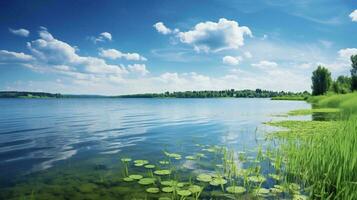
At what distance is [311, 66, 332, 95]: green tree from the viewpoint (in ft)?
298

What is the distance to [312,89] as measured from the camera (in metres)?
94.6

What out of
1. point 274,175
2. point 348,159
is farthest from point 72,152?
point 348,159

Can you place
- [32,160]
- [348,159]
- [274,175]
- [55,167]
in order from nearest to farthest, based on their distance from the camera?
[348,159] → [274,175] → [55,167] → [32,160]

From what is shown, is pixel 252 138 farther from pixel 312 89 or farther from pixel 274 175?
pixel 312 89

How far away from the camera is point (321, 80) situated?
3605 inches

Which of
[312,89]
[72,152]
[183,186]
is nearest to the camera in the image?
[183,186]

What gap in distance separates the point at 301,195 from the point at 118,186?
5068mm

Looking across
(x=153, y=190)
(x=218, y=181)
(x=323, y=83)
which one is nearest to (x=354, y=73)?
(x=323, y=83)

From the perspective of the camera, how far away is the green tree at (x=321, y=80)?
90.7m

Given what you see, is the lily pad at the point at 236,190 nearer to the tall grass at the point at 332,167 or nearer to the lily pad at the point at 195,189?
the lily pad at the point at 195,189

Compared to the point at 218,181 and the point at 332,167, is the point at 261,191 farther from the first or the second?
the point at 332,167

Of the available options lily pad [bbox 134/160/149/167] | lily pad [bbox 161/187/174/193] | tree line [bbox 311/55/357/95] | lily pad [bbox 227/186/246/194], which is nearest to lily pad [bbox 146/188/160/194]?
lily pad [bbox 161/187/174/193]

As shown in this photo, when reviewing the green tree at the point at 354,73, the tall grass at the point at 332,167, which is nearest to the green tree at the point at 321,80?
the green tree at the point at 354,73

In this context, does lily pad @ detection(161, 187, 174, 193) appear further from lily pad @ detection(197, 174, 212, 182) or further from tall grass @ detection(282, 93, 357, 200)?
tall grass @ detection(282, 93, 357, 200)
